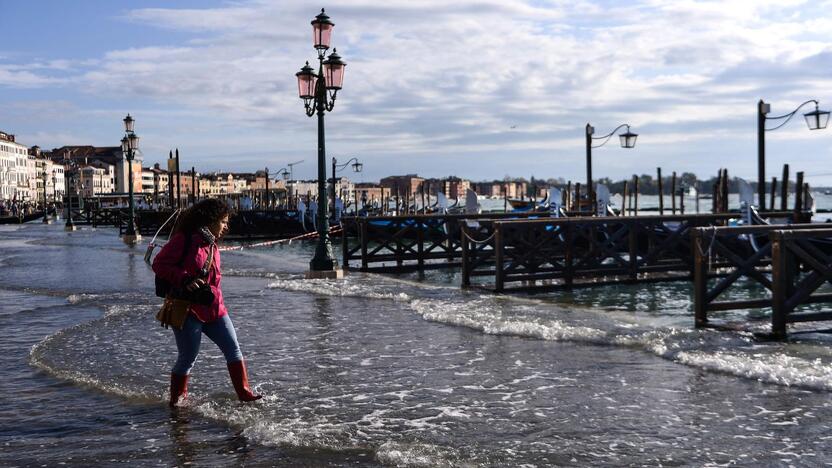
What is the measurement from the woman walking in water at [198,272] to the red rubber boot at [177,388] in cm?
3

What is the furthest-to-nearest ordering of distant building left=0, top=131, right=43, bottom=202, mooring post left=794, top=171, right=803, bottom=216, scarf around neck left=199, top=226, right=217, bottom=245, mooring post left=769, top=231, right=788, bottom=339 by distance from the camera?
1. distant building left=0, top=131, right=43, bottom=202
2. mooring post left=794, top=171, right=803, bottom=216
3. mooring post left=769, top=231, right=788, bottom=339
4. scarf around neck left=199, top=226, right=217, bottom=245

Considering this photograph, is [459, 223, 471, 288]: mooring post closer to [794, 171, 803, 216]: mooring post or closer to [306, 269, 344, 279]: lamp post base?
[306, 269, 344, 279]: lamp post base

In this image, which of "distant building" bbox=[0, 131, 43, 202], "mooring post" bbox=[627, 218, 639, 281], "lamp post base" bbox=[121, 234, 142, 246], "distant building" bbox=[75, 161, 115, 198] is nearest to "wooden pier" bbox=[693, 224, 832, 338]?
"mooring post" bbox=[627, 218, 639, 281]

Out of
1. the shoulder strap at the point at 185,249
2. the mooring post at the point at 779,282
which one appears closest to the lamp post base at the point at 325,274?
the mooring post at the point at 779,282

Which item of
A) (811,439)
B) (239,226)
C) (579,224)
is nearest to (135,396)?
(811,439)

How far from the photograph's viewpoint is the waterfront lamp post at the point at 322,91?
697 inches

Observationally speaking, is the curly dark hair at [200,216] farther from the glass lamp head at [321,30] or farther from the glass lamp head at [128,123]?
the glass lamp head at [128,123]

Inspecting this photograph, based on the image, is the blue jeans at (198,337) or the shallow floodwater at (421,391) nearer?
the shallow floodwater at (421,391)

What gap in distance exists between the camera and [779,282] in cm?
1014

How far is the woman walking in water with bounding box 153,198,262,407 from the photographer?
256 inches

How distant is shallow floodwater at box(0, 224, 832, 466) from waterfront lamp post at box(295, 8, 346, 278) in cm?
506

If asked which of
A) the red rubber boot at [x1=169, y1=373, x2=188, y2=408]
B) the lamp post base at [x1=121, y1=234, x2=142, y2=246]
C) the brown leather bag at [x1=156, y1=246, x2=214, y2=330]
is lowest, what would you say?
the lamp post base at [x1=121, y1=234, x2=142, y2=246]

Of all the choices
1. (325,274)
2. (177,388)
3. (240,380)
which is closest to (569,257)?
(325,274)

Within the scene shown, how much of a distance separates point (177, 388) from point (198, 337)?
546mm
